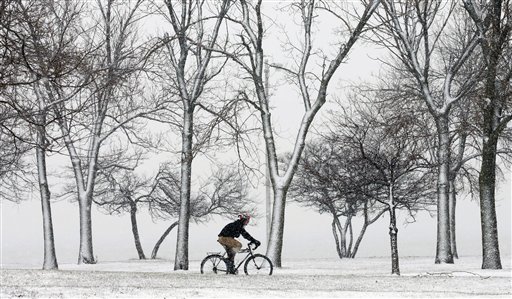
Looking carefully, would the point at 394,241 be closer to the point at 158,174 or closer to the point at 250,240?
the point at 250,240

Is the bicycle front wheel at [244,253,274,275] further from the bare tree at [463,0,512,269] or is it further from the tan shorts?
the bare tree at [463,0,512,269]

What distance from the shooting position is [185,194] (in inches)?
971

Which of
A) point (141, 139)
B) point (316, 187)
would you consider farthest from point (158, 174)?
point (141, 139)

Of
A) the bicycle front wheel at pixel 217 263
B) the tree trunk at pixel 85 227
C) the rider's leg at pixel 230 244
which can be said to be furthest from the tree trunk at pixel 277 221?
the tree trunk at pixel 85 227

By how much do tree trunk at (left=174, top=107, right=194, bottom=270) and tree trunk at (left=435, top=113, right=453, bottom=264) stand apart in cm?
911

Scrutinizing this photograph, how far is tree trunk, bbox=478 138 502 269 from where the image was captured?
72.3ft

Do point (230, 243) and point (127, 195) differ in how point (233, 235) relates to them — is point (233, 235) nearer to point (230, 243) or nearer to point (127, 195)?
point (230, 243)

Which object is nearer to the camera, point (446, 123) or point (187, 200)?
point (187, 200)

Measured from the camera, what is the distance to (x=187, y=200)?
24688 millimetres

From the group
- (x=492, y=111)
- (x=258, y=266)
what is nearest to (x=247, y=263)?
(x=258, y=266)

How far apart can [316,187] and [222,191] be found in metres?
7.53

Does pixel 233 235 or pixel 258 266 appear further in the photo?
pixel 258 266

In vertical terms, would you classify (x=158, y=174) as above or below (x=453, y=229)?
above

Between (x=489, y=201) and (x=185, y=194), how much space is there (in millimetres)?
9962
